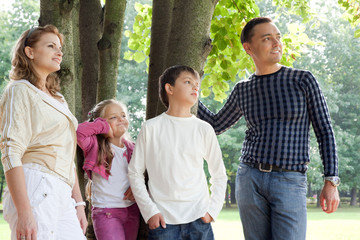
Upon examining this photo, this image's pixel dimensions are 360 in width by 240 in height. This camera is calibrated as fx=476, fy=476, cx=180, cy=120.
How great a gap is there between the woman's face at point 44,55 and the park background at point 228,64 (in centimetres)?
90

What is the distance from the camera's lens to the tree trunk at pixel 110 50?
16.4ft

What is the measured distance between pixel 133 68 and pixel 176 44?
2535 centimetres

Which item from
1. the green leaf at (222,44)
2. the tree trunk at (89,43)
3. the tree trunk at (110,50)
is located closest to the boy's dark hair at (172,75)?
the tree trunk at (110,50)

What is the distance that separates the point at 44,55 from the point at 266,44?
154cm

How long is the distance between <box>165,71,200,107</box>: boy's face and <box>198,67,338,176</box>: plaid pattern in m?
0.51

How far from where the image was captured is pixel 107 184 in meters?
3.34

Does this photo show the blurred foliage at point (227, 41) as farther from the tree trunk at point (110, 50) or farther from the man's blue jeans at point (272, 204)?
the man's blue jeans at point (272, 204)

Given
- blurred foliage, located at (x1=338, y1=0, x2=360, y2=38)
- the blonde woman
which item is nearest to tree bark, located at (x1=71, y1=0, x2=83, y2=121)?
the blonde woman

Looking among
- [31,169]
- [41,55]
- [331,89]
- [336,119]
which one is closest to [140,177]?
[31,169]

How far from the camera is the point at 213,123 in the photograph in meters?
3.77

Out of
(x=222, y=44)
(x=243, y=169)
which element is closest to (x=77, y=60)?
(x=222, y=44)

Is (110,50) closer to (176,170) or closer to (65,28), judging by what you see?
(65,28)

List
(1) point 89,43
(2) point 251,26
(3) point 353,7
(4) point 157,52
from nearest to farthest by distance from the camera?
1. (2) point 251,26
2. (4) point 157,52
3. (1) point 89,43
4. (3) point 353,7

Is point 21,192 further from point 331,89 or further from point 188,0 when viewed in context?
point 331,89
